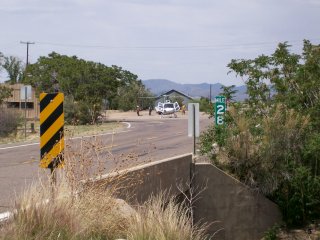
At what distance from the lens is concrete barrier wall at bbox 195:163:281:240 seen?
46.9 ft

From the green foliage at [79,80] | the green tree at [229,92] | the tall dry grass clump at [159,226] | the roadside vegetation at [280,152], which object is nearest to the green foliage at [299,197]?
the roadside vegetation at [280,152]

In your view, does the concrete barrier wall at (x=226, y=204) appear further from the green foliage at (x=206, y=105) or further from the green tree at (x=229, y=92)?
the green foliage at (x=206, y=105)

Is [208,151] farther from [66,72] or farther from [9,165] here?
[66,72]

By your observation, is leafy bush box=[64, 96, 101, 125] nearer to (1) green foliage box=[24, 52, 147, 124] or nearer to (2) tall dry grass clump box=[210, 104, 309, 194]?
(1) green foliage box=[24, 52, 147, 124]

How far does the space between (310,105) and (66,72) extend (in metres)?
42.6

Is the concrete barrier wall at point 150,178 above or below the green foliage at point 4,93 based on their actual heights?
below

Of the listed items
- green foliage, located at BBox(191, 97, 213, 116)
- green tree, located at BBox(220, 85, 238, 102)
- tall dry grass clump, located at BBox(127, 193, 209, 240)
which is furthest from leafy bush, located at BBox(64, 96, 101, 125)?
tall dry grass clump, located at BBox(127, 193, 209, 240)

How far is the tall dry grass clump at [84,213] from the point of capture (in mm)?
6129

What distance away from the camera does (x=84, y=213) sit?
670 centimetres

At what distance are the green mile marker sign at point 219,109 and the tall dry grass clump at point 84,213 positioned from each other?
29.0 ft

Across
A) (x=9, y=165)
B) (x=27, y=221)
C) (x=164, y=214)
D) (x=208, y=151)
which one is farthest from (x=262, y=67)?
(x=27, y=221)

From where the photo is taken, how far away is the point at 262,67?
1772 centimetres

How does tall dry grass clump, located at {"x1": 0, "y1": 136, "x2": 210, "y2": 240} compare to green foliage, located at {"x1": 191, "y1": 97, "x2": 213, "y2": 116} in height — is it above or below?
below

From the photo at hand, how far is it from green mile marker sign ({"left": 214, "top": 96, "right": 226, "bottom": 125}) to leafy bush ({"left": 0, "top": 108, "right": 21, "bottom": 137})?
2124 centimetres
